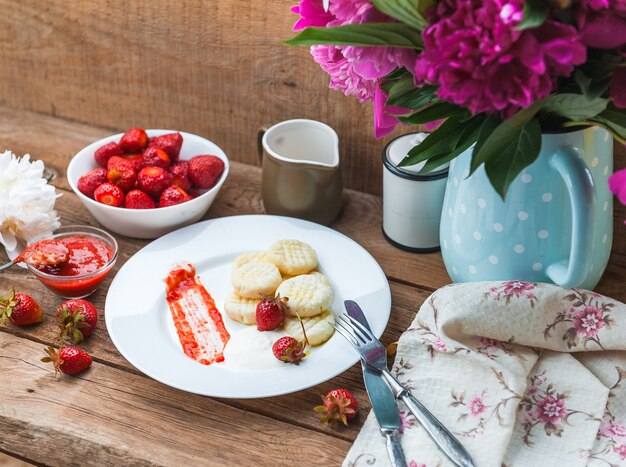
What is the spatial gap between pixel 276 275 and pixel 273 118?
16.5 inches

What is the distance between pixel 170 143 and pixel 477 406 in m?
0.73

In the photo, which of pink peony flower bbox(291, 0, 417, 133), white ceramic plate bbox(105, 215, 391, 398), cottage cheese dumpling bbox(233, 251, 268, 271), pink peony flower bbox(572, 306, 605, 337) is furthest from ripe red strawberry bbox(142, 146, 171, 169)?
pink peony flower bbox(572, 306, 605, 337)

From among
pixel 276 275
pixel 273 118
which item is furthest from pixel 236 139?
pixel 276 275

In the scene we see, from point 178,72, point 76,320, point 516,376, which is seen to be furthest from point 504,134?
point 178,72

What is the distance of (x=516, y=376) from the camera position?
3.18 ft

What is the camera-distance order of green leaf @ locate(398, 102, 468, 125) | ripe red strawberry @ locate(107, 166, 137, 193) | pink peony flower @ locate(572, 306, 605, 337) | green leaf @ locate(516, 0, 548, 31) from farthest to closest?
ripe red strawberry @ locate(107, 166, 137, 193)
pink peony flower @ locate(572, 306, 605, 337)
green leaf @ locate(398, 102, 468, 125)
green leaf @ locate(516, 0, 548, 31)

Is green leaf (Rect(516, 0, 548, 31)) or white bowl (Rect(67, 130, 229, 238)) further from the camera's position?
white bowl (Rect(67, 130, 229, 238))

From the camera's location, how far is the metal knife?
90 cm

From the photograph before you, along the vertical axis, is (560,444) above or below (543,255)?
below

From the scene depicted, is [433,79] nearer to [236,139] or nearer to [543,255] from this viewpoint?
[543,255]

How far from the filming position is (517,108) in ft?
2.47

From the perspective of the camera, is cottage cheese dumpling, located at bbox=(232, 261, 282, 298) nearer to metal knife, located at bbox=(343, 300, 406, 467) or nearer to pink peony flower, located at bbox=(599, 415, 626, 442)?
metal knife, located at bbox=(343, 300, 406, 467)

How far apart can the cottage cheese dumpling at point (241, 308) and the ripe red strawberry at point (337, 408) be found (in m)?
0.20

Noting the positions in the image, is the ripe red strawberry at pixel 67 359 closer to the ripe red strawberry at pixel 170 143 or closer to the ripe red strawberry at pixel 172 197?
the ripe red strawberry at pixel 172 197
